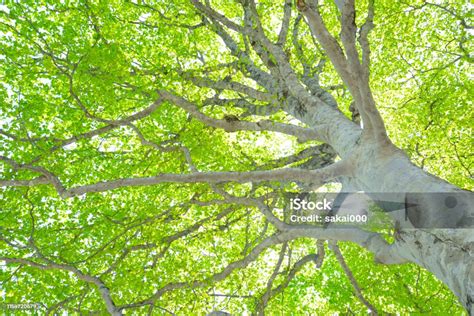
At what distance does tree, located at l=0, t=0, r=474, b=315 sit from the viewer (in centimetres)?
445

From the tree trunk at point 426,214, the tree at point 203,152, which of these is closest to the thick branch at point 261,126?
the tree at point 203,152

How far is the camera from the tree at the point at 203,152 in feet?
14.6

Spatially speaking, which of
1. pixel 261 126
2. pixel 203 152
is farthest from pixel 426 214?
pixel 203 152

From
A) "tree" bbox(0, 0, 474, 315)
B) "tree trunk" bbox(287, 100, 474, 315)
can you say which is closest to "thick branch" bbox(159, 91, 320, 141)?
"tree" bbox(0, 0, 474, 315)

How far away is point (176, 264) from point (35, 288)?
284 cm

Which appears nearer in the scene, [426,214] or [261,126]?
[426,214]

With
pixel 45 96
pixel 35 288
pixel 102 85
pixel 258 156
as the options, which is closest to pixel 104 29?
pixel 102 85

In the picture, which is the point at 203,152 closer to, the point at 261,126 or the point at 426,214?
the point at 261,126

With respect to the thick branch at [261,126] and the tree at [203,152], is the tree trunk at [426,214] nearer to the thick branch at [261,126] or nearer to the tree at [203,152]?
the tree at [203,152]

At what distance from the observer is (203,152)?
677cm

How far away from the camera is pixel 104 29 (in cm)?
704

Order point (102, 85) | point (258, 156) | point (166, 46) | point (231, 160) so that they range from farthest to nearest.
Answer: point (258, 156) < point (166, 46) < point (231, 160) < point (102, 85)

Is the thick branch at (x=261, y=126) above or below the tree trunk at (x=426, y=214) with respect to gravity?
above

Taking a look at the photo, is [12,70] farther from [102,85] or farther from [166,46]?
[166,46]
